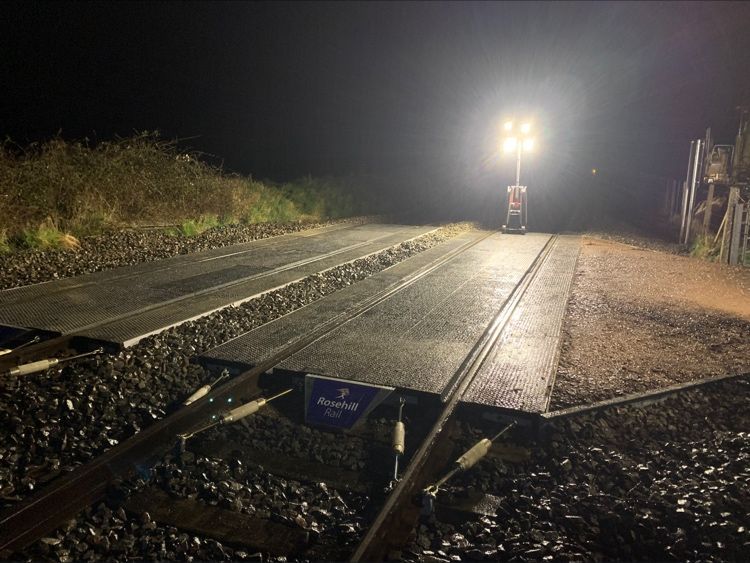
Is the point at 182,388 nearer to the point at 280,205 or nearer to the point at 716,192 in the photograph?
the point at 280,205

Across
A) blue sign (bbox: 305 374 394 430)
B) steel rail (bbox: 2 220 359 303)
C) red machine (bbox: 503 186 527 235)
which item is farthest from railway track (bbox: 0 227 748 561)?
red machine (bbox: 503 186 527 235)

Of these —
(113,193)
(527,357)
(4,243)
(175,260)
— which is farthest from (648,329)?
(113,193)

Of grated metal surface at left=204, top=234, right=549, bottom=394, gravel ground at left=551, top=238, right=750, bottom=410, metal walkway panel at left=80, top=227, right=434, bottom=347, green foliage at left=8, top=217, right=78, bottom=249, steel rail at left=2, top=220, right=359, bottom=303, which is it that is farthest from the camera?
green foliage at left=8, top=217, right=78, bottom=249

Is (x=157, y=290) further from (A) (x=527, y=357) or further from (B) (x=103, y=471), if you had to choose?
(A) (x=527, y=357)

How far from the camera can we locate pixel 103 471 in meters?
3.41

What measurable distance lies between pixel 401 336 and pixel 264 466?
8.93 feet

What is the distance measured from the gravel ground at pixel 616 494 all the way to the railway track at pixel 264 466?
0.59ft

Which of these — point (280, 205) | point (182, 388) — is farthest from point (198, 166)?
point (182, 388)

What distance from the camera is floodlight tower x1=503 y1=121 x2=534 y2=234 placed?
16.5 metres

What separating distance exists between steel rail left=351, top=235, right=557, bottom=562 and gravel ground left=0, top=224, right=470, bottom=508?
208cm

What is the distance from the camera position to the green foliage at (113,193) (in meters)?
11.0

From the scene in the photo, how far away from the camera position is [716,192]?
20.7 meters

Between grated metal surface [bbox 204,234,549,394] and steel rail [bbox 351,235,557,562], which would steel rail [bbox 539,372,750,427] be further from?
grated metal surface [bbox 204,234,549,394]

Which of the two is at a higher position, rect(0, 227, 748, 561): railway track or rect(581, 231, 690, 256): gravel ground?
rect(581, 231, 690, 256): gravel ground
